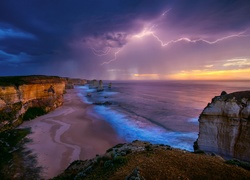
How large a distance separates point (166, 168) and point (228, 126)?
7.60 meters

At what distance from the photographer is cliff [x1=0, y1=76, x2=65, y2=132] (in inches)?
1066

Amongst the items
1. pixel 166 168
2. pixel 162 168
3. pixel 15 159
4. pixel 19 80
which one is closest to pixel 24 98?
pixel 19 80

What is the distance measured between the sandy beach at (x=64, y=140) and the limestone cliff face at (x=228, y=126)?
12053 millimetres

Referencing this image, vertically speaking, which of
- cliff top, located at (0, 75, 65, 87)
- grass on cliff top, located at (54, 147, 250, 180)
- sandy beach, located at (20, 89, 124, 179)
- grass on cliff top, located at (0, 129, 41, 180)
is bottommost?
sandy beach, located at (20, 89, 124, 179)

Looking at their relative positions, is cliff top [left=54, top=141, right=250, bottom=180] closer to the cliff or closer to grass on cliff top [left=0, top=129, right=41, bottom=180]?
grass on cliff top [left=0, top=129, right=41, bottom=180]

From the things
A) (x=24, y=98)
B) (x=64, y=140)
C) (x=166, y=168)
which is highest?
(x=24, y=98)

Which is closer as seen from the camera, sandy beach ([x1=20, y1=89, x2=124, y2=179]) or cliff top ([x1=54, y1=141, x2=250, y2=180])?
cliff top ([x1=54, y1=141, x2=250, y2=180])

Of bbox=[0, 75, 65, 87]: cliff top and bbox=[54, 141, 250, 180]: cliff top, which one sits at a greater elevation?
bbox=[0, 75, 65, 87]: cliff top

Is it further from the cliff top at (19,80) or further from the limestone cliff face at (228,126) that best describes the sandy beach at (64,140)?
the limestone cliff face at (228,126)

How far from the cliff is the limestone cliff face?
1099 inches

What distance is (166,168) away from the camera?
8.32m

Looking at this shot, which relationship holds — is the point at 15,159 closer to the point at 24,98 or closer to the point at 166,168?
the point at 166,168

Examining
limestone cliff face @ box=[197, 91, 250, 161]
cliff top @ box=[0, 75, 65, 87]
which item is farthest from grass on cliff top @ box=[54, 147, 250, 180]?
cliff top @ box=[0, 75, 65, 87]

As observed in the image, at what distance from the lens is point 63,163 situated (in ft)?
54.6
